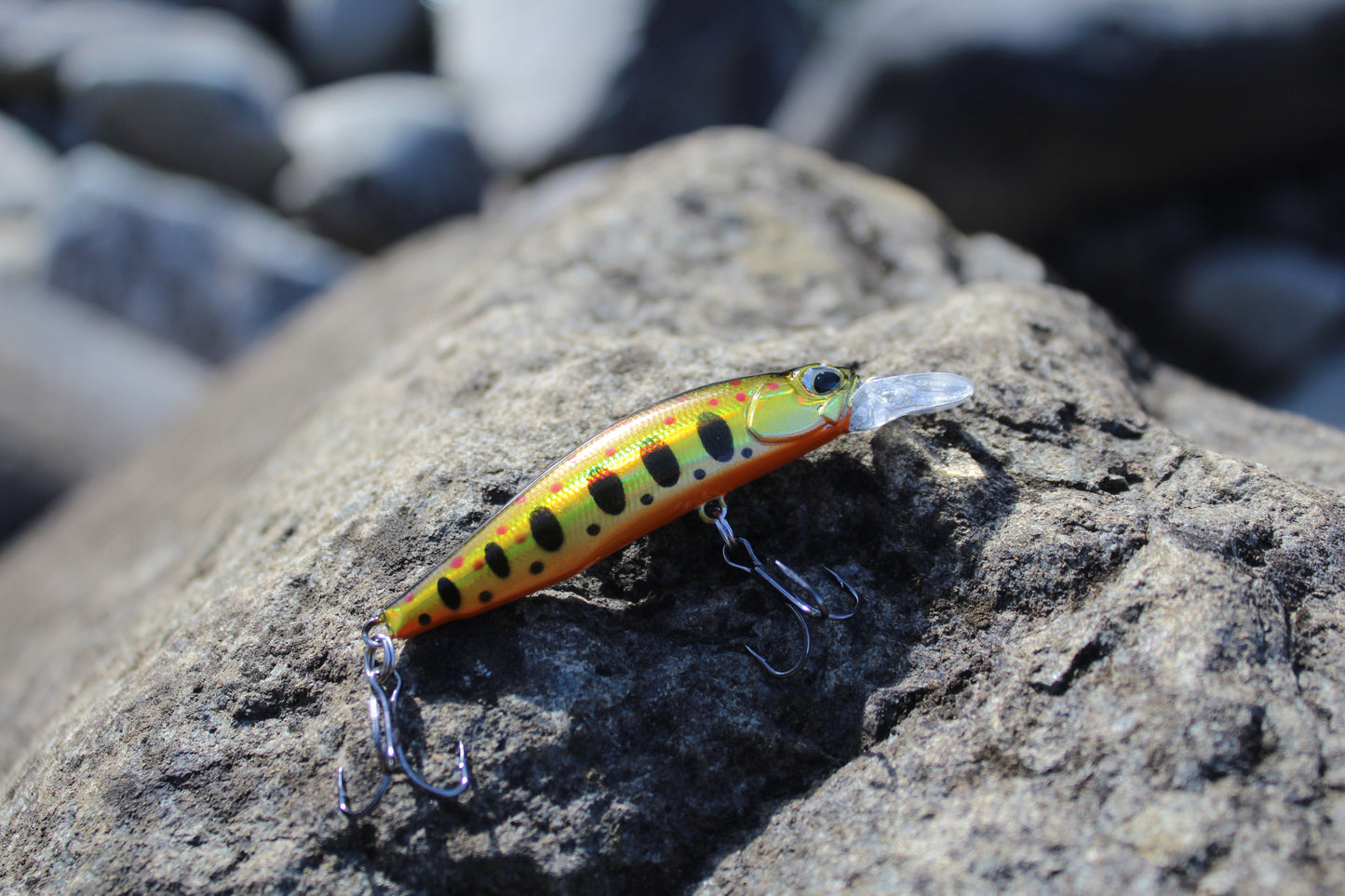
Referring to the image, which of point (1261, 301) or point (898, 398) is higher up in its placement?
point (898, 398)

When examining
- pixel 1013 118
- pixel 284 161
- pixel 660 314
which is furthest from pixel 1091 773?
pixel 284 161

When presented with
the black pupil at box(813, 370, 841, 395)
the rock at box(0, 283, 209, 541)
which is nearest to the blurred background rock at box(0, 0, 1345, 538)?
the rock at box(0, 283, 209, 541)

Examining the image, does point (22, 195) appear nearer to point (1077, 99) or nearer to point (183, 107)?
point (183, 107)

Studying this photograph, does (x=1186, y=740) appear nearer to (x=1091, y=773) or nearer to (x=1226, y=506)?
(x=1091, y=773)

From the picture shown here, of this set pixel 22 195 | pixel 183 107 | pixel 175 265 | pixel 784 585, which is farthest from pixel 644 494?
pixel 22 195

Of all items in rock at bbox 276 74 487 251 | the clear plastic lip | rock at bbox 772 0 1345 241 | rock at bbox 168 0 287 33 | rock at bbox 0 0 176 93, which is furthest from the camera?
rock at bbox 168 0 287 33

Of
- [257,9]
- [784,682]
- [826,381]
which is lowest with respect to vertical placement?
[784,682]

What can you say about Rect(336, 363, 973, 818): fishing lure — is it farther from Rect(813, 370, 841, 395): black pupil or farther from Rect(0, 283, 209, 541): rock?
Rect(0, 283, 209, 541): rock
